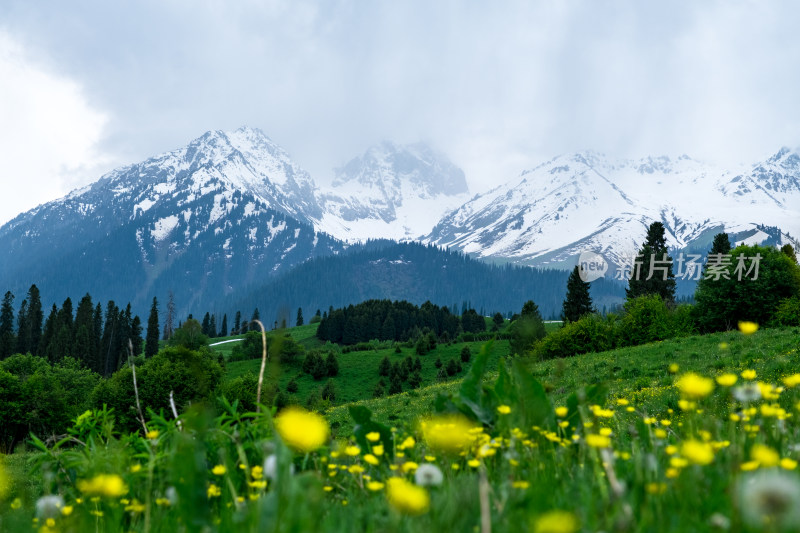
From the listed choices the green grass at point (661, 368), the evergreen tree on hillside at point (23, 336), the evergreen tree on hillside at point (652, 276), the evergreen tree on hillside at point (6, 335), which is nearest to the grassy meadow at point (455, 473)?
the green grass at point (661, 368)

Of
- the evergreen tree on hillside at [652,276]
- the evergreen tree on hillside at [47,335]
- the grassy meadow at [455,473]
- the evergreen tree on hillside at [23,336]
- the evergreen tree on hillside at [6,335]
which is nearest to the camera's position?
the grassy meadow at [455,473]

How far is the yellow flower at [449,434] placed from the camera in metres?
2.79

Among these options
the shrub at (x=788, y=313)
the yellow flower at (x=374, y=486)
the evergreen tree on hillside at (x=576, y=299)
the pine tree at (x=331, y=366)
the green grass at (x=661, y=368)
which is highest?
the evergreen tree on hillside at (x=576, y=299)

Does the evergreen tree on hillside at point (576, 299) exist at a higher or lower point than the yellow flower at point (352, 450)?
higher

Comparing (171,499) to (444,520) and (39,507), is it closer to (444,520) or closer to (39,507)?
(39,507)

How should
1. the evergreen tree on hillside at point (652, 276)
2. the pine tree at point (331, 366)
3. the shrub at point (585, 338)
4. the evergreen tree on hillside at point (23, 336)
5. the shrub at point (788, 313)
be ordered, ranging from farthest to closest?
the evergreen tree on hillside at point (23, 336)
the pine tree at point (331, 366)
the evergreen tree on hillside at point (652, 276)
the shrub at point (585, 338)
the shrub at point (788, 313)

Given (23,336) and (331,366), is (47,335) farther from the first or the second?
(331,366)

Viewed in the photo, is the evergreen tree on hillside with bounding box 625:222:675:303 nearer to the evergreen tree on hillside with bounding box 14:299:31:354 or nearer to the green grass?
the green grass

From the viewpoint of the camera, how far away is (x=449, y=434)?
2719mm

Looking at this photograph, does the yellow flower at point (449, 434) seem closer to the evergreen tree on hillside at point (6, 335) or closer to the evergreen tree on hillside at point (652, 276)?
the evergreen tree on hillside at point (652, 276)

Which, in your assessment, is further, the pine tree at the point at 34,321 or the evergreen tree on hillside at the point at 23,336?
the pine tree at the point at 34,321

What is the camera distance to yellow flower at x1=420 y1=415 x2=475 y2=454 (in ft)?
9.15

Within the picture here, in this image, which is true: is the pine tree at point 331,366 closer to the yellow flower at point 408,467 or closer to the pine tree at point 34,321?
the pine tree at point 34,321

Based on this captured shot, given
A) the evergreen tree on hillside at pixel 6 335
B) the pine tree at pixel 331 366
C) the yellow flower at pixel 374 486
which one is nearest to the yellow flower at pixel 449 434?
the yellow flower at pixel 374 486
